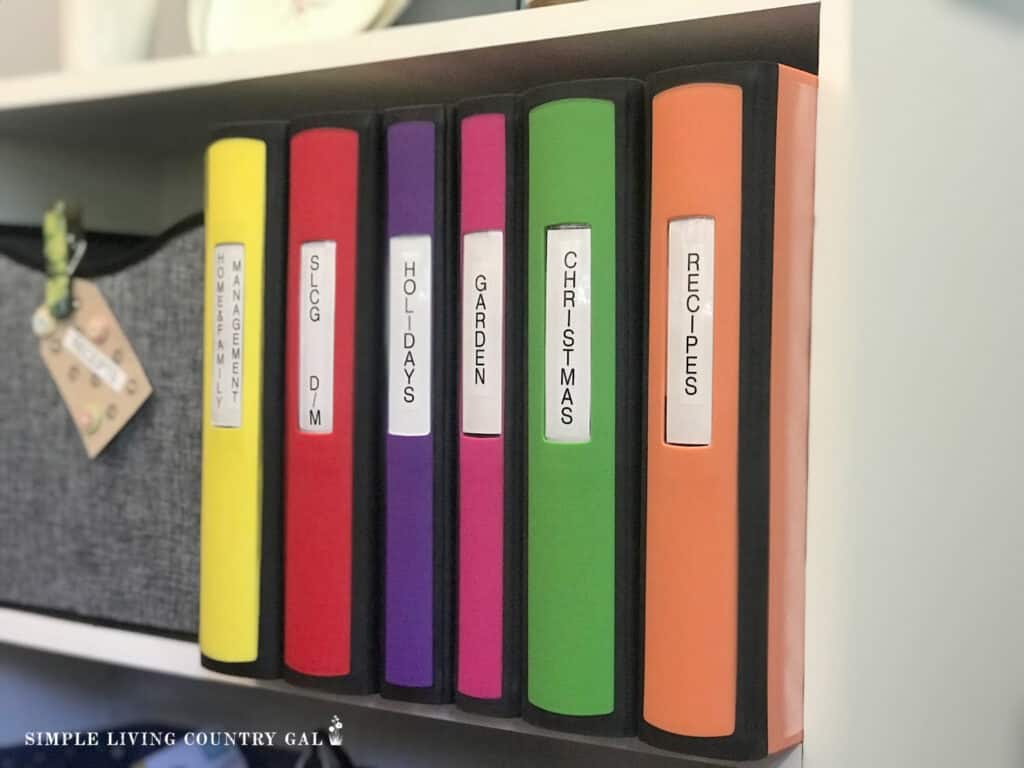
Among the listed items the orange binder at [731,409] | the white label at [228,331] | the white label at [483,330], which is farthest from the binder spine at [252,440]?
the orange binder at [731,409]

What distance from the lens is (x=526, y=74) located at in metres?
0.56

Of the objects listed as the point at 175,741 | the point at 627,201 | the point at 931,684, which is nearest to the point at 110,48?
the point at 627,201

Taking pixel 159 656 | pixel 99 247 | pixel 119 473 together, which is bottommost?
pixel 159 656

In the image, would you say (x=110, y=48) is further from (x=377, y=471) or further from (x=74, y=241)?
(x=377, y=471)

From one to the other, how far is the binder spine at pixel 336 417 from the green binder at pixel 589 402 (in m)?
0.11

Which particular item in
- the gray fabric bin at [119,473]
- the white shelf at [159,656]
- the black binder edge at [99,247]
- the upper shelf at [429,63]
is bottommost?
the white shelf at [159,656]

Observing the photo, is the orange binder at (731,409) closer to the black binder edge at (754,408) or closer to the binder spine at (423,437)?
the black binder edge at (754,408)

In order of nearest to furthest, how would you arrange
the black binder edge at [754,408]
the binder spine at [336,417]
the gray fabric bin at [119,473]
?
the black binder edge at [754,408], the binder spine at [336,417], the gray fabric bin at [119,473]

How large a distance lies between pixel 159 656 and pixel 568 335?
369 millimetres

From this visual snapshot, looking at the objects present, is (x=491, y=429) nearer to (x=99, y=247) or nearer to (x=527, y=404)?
(x=527, y=404)

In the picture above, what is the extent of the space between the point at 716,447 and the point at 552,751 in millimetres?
480

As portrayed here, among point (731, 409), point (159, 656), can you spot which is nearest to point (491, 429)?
point (731, 409)

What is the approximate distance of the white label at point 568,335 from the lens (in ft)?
1.56

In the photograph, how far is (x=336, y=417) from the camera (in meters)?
0.54
